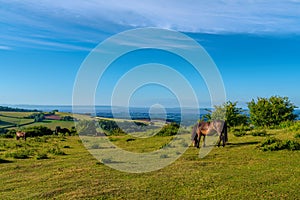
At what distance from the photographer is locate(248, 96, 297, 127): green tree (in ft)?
143

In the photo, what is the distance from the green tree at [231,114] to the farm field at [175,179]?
29.5m

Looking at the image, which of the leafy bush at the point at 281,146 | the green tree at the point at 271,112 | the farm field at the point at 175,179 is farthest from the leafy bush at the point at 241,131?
the green tree at the point at 271,112

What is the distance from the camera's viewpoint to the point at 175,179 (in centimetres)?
1196

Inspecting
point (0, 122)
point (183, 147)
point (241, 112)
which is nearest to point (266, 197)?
point (183, 147)

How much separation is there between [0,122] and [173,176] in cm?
8329

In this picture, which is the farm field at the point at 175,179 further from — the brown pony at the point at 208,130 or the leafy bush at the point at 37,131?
the leafy bush at the point at 37,131

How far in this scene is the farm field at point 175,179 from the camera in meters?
10.1

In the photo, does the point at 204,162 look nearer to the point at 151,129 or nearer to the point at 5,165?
the point at 5,165

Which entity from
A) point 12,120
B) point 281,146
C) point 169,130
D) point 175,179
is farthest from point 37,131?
point 12,120

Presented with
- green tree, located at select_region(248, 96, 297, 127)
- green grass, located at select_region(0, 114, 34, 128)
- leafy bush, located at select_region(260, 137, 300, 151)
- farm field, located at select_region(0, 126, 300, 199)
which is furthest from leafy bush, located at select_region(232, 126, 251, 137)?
green grass, located at select_region(0, 114, 34, 128)

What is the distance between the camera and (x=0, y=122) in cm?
8469

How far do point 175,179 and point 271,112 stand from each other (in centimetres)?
3658

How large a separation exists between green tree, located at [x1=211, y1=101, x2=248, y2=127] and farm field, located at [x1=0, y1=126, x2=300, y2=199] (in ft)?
96.9

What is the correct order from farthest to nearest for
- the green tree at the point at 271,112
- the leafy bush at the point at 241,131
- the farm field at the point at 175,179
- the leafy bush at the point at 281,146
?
the green tree at the point at 271,112
the leafy bush at the point at 241,131
the leafy bush at the point at 281,146
the farm field at the point at 175,179
